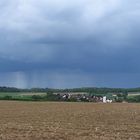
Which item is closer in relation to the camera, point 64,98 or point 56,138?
point 56,138

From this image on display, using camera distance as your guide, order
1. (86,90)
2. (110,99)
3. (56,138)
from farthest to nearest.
Result: (86,90), (110,99), (56,138)

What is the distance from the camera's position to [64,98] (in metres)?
128

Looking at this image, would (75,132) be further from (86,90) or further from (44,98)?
(86,90)

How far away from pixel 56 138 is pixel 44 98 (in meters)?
105

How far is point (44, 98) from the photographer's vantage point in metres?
129

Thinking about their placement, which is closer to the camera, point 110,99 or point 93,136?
point 93,136

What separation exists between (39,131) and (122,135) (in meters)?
5.49

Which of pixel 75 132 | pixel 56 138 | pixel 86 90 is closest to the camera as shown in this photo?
pixel 56 138

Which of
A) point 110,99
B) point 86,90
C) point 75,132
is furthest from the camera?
point 86,90

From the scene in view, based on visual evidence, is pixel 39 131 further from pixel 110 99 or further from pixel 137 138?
pixel 110 99

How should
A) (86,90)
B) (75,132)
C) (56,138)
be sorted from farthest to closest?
(86,90), (75,132), (56,138)

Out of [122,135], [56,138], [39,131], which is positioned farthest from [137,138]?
[39,131]

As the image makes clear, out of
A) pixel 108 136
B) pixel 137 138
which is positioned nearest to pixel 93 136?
pixel 108 136

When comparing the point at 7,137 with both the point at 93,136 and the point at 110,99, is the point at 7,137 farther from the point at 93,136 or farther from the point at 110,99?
the point at 110,99
